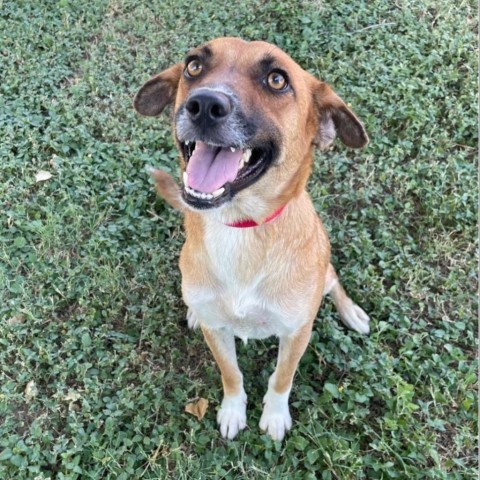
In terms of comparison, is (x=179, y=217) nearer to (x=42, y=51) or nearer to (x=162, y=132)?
(x=162, y=132)

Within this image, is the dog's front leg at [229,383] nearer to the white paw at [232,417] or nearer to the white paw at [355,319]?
the white paw at [232,417]

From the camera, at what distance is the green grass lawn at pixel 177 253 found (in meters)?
3.31

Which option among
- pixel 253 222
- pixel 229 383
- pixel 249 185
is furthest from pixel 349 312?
pixel 249 185

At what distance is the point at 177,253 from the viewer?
413cm

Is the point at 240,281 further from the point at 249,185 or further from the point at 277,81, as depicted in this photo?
the point at 277,81

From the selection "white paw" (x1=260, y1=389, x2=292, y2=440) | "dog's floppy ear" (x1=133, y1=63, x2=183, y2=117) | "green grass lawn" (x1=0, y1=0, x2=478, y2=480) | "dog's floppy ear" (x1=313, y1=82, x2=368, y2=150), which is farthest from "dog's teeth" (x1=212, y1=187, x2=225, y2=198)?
"green grass lawn" (x1=0, y1=0, x2=478, y2=480)

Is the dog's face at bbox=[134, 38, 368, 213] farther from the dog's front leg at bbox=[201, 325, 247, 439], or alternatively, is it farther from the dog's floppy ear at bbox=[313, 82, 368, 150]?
the dog's front leg at bbox=[201, 325, 247, 439]

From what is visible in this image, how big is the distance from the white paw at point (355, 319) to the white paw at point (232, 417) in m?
0.91

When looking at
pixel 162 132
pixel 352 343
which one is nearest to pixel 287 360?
Result: pixel 352 343

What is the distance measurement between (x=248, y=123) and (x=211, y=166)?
28 cm

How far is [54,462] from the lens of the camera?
3.19 m

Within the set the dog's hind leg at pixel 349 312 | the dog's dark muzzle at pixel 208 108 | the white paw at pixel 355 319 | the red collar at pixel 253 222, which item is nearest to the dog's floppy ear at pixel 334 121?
Result: the red collar at pixel 253 222

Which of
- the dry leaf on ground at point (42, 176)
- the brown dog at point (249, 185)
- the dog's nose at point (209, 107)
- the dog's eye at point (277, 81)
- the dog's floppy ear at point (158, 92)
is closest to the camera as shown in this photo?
the dog's nose at point (209, 107)

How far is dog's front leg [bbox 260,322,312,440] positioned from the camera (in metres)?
3.05
